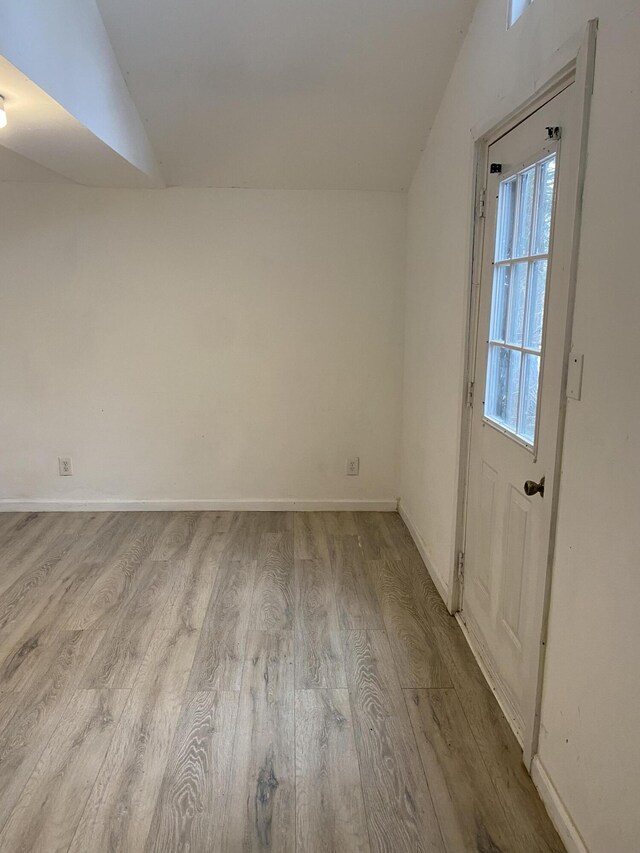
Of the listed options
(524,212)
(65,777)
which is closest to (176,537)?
(65,777)

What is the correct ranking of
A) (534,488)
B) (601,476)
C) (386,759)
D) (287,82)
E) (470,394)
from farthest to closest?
(287,82), (470,394), (386,759), (534,488), (601,476)

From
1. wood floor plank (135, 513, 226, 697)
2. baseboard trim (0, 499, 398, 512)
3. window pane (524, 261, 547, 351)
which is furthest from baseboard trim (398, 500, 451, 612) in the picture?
window pane (524, 261, 547, 351)

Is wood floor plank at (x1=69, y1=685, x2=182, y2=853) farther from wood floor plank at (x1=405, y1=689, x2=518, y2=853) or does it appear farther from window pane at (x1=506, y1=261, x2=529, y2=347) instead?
window pane at (x1=506, y1=261, x2=529, y2=347)

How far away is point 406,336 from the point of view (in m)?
3.96

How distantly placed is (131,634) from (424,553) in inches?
61.2

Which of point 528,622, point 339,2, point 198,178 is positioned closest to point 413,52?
point 339,2

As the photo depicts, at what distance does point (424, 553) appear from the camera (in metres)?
3.40

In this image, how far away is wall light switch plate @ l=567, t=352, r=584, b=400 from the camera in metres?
1.58

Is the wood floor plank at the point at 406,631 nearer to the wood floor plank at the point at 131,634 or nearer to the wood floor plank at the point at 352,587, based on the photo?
the wood floor plank at the point at 352,587

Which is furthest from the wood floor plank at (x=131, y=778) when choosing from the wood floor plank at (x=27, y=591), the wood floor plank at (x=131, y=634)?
the wood floor plank at (x=27, y=591)

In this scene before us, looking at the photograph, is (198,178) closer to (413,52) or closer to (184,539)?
(413,52)

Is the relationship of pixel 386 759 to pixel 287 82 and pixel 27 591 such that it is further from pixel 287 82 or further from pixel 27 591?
pixel 287 82

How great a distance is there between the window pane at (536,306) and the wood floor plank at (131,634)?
187cm

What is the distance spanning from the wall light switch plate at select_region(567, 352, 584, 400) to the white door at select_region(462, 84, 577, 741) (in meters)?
0.04
